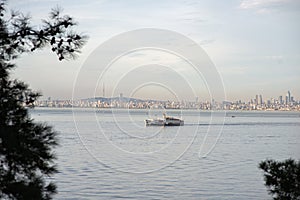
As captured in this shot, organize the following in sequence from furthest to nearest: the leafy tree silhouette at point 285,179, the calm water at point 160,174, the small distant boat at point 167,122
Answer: the small distant boat at point 167,122, the calm water at point 160,174, the leafy tree silhouette at point 285,179

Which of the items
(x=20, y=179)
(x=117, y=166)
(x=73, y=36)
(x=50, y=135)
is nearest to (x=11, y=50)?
(x=73, y=36)

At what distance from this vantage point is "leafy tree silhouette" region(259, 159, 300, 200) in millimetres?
7117

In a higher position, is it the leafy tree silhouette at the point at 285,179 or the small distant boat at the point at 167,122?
the small distant boat at the point at 167,122

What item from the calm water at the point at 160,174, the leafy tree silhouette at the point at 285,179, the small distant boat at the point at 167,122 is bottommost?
the calm water at the point at 160,174

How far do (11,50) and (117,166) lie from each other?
1034 inches

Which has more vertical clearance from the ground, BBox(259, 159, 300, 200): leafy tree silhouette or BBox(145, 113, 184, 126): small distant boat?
BBox(145, 113, 184, 126): small distant boat

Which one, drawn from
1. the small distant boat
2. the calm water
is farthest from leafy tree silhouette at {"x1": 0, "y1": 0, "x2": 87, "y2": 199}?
the small distant boat

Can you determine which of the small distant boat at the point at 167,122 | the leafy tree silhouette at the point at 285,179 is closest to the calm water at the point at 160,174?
the leafy tree silhouette at the point at 285,179

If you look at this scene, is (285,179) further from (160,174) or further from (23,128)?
(160,174)

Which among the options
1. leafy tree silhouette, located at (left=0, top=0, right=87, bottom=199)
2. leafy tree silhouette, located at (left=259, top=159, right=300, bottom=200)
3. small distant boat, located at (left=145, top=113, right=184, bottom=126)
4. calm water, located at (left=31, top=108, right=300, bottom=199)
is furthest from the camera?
small distant boat, located at (left=145, top=113, right=184, bottom=126)

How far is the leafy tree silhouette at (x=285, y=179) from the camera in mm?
7117

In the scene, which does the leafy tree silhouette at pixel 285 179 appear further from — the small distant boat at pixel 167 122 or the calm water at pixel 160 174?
the small distant boat at pixel 167 122

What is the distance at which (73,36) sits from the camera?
5.45 metres

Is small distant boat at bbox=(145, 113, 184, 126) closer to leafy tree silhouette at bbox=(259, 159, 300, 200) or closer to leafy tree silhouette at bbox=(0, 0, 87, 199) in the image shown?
leafy tree silhouette at bbox=(259, 159, 300, 200)
